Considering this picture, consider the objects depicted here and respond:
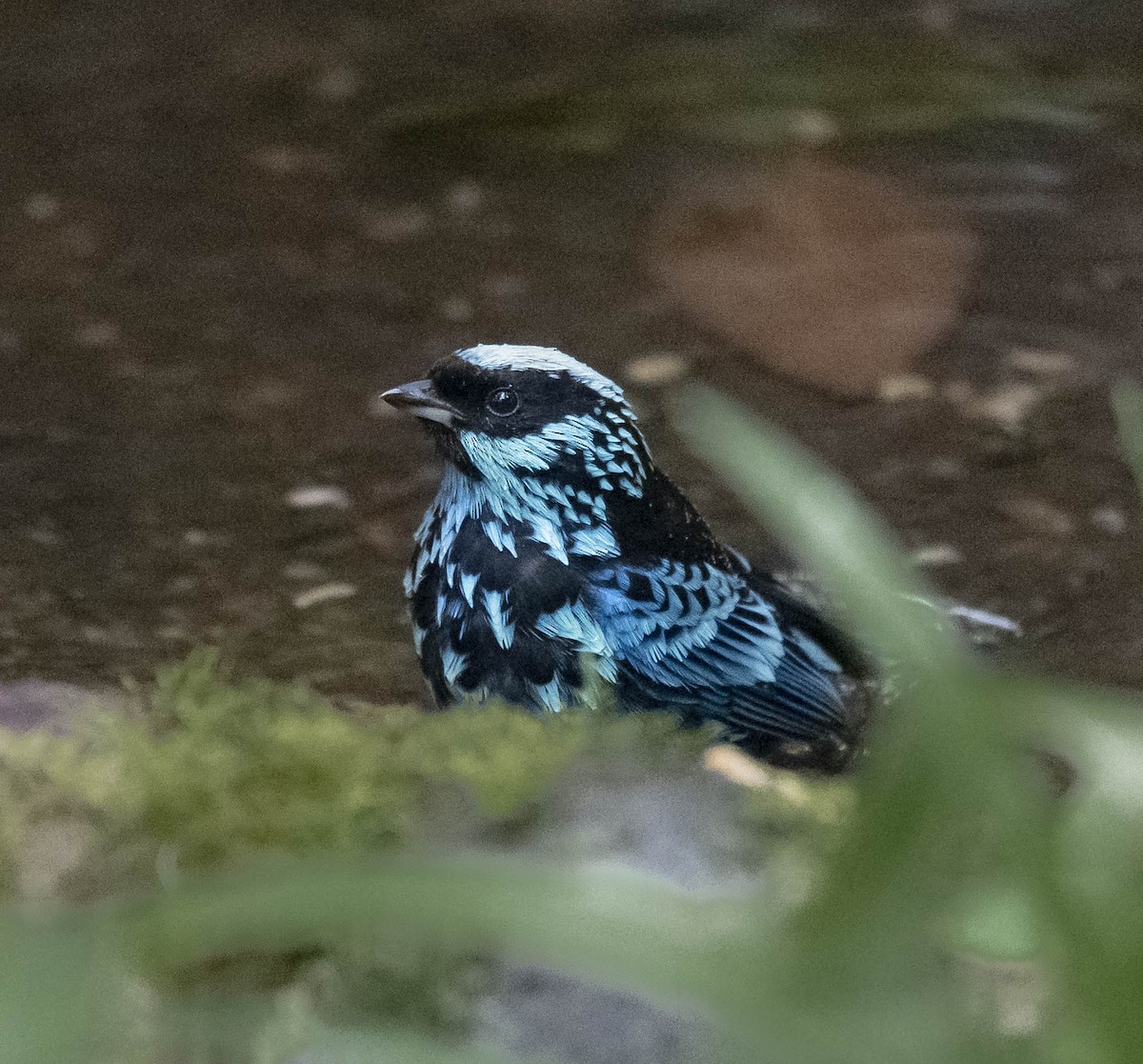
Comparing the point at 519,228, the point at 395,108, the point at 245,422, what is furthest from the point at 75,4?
the point at 245,422

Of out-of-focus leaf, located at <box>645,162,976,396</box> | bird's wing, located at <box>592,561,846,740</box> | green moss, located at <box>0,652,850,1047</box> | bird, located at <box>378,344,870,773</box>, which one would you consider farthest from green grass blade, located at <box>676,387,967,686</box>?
out-of-focus leaf, located at <box>645,162,976,396</box>

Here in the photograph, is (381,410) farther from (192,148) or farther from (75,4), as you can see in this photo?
(75,4)

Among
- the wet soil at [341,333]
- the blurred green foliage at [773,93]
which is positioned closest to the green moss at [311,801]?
the wet soil at [341,333]

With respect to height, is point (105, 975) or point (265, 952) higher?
point (105, 975)

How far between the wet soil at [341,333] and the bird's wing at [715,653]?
3.41 ft

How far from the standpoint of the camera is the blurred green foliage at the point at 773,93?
6.75 meters

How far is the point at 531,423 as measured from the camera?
310 centimetres

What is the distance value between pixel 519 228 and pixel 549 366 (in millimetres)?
3149

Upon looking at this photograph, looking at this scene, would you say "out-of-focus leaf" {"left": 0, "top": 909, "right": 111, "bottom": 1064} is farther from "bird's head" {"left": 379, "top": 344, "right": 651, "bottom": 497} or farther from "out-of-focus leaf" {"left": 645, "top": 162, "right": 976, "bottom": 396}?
"out-of-focus leaf" {"left": 645, "top": 162, "right": 976, "bottom": 396}

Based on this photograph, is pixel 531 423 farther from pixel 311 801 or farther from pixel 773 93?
pixel 773 93

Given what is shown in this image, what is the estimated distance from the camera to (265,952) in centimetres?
147

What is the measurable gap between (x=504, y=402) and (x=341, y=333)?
8.38 feet

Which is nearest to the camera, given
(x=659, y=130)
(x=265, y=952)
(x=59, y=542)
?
(x=265, y=952)

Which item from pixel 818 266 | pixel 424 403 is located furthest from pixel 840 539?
pixel 818 266
